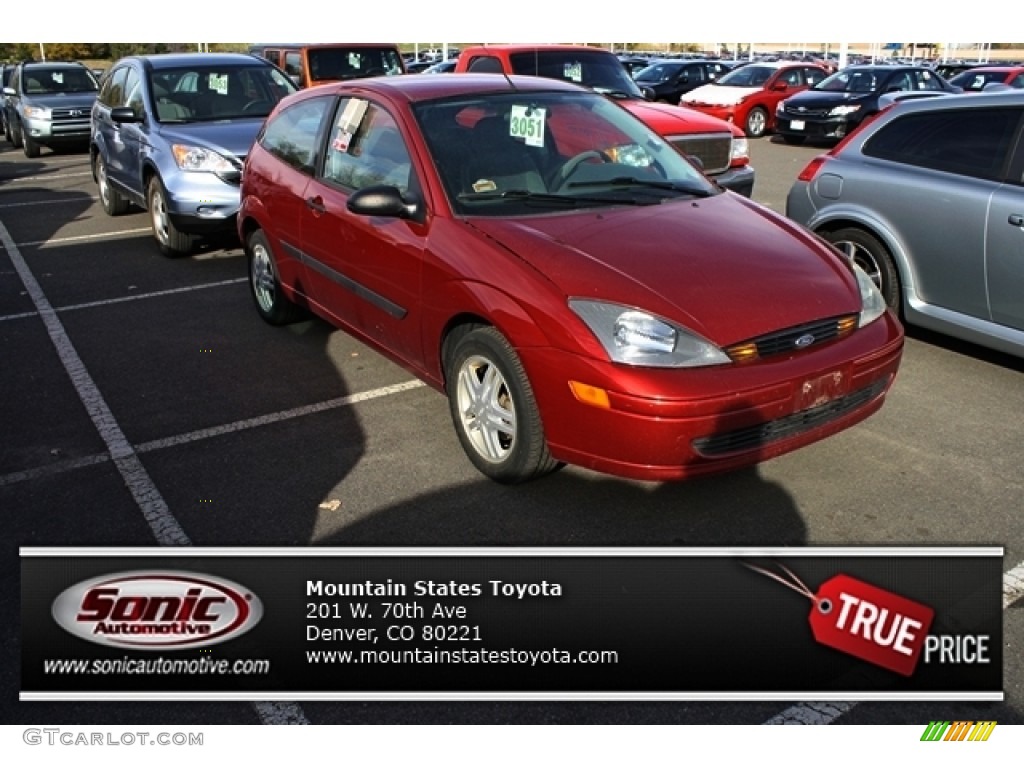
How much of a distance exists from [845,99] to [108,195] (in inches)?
522

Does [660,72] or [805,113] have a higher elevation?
[660,72]

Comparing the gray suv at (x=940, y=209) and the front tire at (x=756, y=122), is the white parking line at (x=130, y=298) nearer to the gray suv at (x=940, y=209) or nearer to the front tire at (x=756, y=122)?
the gray suv at (x=940, y=209)

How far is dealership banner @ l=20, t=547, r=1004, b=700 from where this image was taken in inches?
122

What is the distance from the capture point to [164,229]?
8969mm

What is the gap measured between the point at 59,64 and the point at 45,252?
11.1 metres

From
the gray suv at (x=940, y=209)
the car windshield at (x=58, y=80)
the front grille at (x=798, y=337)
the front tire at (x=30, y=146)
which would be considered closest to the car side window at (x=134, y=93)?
the gray suv at (x=940, y=209)

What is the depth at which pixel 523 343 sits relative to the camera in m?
3.92

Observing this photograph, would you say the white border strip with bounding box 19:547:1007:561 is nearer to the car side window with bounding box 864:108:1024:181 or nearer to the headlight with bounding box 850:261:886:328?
the headlight with bounding box 850:261:886:328

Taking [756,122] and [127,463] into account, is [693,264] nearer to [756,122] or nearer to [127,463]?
[127,463]

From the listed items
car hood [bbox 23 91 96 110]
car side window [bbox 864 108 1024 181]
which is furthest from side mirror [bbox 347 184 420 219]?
car hood [bbox 23 91 96 110]

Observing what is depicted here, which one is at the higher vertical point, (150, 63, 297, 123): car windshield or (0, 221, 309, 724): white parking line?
(150, 63, 297, 123): car windshield

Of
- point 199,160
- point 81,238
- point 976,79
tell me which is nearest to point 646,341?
point 199,160
